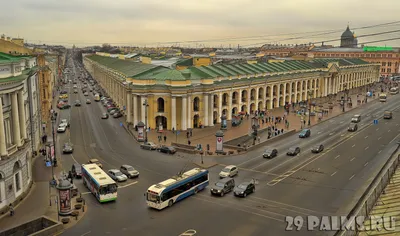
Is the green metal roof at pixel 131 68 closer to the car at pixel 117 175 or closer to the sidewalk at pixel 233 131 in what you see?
the sidewalk at pixel 233 131

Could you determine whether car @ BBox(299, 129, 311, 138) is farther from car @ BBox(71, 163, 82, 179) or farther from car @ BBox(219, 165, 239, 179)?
car @ BBox(71, 163, 82, 179)

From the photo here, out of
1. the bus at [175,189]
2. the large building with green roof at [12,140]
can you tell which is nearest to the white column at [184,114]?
the bus at [175,189]

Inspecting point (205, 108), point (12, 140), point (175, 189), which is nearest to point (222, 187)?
point (175, 189)

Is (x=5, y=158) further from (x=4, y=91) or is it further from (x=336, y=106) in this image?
(x=336, y=106)

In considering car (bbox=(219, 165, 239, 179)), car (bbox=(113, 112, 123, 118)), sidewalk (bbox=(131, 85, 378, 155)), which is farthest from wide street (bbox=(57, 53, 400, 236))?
car (bbox=(113, 112, 123, 118))

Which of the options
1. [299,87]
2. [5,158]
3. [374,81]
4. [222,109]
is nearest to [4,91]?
[5,158]

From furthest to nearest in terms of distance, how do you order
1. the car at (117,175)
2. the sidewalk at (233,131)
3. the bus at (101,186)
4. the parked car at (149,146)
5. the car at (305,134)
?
the car at (305,134) → the sidewalk at (233,131) → the parked car at (149,146) → the car at (117,175) → the bus at (101,186)
